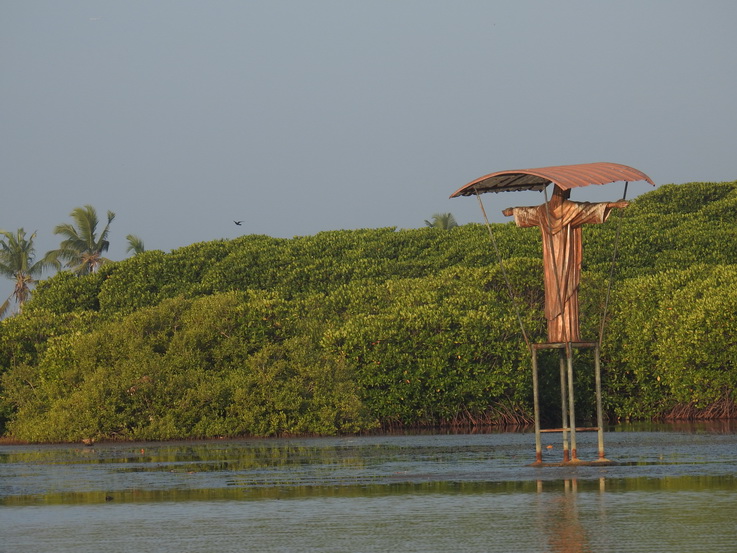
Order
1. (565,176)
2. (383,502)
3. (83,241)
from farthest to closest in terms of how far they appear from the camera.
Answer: (83,241)
(565,176)
(383,502)

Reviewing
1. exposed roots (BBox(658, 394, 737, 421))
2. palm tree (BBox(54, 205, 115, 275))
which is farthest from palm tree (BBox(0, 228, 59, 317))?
exposed roots (BBox(658, 394, 737, 421))

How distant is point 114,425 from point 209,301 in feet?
20.1

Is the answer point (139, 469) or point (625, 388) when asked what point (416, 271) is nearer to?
point (625, 388)

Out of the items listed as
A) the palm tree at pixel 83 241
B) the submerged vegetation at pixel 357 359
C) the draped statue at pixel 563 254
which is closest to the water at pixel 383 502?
the draped statue at pixel 563 254

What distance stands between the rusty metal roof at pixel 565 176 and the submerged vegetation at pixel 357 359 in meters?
18.8

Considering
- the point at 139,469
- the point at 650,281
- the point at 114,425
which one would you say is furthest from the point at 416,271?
the point at 139,469

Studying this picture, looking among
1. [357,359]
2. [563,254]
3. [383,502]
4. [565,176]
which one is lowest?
[383,502]

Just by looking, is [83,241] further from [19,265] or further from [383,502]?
[383,502]

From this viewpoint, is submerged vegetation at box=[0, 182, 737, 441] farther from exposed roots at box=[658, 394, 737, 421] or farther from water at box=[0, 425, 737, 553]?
water at box=[0, 425, 737, 553]

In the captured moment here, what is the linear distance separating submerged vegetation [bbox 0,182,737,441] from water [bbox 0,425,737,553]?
1049 centimetres

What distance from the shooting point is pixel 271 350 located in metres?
38.4

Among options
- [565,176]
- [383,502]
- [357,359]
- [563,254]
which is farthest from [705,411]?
[383,502]

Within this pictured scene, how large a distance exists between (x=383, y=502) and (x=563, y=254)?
19.5ft

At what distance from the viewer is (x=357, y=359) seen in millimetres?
39844
